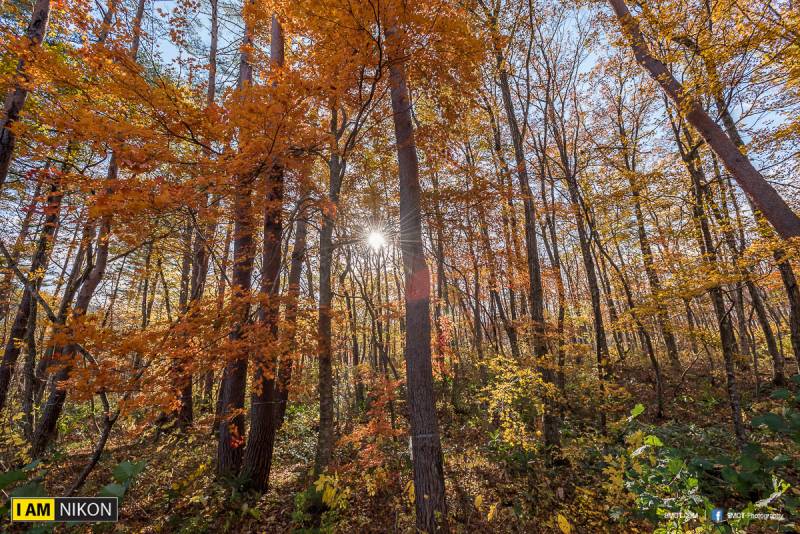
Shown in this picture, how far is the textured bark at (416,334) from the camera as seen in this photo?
398 centimetres

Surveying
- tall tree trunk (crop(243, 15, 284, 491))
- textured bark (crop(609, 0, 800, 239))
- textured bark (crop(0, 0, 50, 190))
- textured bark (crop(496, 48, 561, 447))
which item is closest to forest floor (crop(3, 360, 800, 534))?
tall tree trunk (crop(243, 15, 284, 491))

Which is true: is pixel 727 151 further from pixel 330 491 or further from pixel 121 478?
pixel 121 478

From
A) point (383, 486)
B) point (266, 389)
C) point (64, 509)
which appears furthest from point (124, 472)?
point (383, 486)

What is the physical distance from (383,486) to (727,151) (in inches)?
350

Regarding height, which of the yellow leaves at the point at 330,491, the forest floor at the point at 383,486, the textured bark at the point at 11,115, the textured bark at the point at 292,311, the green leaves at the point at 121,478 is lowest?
the forest floor at the point at 383,486

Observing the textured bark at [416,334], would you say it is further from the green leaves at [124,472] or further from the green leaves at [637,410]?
the green leaves at [124,472]

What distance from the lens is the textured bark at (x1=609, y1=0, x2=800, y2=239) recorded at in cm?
526

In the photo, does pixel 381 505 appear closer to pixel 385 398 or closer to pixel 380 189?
pixel 385 398

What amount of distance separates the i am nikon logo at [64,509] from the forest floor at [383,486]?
58 cm

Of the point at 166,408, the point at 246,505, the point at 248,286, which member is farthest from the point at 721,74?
the point at 246,505

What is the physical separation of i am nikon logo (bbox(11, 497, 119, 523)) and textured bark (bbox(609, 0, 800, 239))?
32.3ft

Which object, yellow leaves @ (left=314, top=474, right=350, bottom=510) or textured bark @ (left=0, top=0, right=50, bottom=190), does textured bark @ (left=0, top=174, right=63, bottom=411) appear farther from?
yellow leaves @ (left=314, top=474, right=350, bottom=510)

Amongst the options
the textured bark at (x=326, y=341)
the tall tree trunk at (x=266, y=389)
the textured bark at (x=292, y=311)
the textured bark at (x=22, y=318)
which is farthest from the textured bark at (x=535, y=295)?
the textured bark at (x=22, y=318)

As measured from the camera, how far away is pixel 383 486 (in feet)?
19.0
